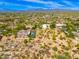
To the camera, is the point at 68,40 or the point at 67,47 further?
the point at 68,40

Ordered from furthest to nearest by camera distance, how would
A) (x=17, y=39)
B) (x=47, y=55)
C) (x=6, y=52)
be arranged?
(x=17, y=39) < (x=6, y=52) < (x=47, y=55)

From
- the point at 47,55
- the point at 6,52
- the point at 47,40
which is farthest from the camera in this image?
the point at 47,40

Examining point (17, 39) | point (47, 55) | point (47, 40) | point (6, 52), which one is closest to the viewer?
point (47, 55)

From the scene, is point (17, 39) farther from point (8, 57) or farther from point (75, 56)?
point (75, 56)

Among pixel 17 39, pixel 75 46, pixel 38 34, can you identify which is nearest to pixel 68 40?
pixel 75 46

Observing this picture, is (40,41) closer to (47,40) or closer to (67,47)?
(47,40)

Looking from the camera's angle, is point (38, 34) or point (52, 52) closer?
point (52, 52)

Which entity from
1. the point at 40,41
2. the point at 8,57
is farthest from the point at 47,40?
the point at 8,57

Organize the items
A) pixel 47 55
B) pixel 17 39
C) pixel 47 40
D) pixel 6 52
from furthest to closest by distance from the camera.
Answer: pixel 17 39 → pixel 47 40 → pixel 6 52 → pixel 47 55
